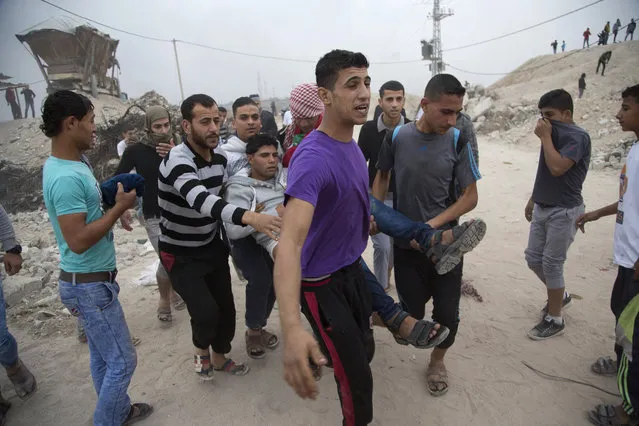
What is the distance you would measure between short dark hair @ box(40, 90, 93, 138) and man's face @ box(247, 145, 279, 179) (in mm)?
1266

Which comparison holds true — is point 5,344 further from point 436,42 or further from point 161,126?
point 436,42

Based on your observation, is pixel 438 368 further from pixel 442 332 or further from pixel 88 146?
pixel 88 146

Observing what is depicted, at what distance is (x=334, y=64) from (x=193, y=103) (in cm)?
133

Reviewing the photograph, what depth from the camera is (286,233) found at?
1514 millimetres

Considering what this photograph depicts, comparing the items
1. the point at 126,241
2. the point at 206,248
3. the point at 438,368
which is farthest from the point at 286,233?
the point at 126,241

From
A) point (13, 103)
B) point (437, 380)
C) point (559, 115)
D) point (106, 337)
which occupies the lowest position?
point (437, 380)

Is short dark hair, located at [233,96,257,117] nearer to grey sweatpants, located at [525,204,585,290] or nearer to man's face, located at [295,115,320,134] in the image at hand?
man's face, located at [295,115,320,134]

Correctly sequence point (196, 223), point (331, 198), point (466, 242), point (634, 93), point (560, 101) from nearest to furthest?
1. point (331, 198)
2. point (466, 242)
3. point (634, 93)
4. point (196, 223)
5. point (560, 101)

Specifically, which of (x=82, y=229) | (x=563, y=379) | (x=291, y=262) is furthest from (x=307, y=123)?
(x=563, y=379)

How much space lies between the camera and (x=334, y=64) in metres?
1.86

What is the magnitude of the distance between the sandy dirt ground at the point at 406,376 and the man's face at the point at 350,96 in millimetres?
2232

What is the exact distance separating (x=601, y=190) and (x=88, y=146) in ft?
31.8

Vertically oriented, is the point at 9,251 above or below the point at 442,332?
above

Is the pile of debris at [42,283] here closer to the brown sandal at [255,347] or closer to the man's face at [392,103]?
the brown sandal at [255,347]
